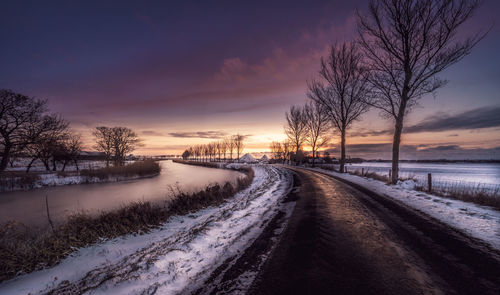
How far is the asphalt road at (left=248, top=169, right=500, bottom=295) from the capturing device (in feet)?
7.91

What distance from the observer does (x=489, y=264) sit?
2.99 m

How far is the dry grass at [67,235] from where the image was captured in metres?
3.88

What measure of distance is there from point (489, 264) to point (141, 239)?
23.4 feet

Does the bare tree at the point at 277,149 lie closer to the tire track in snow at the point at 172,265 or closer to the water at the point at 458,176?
the water at the point at 458,176

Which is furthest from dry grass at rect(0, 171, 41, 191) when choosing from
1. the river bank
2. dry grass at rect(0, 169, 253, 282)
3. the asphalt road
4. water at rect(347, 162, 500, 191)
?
water at rect(347, 162, 500, 191)

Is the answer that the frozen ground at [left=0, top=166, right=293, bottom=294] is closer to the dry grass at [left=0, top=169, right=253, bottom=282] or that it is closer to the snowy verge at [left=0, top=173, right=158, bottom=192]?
the dry grass at [left=0, top=169, right=253, bottom=282]

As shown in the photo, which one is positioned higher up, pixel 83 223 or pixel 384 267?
pixel 384 267

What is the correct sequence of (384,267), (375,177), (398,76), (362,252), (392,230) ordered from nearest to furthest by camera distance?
(384,267)
(362,252)
(392,230)
(398,76)
(375,177)

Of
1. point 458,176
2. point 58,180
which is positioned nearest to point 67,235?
point 58,180

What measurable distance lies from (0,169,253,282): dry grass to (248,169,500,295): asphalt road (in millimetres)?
4300

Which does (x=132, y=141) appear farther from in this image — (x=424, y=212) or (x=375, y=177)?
(x=424, y=212)

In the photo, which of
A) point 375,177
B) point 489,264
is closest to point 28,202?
point 489,264

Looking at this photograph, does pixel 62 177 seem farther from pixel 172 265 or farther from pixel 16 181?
pixel 172 265

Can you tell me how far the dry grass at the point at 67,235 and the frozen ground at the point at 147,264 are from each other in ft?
1.23
